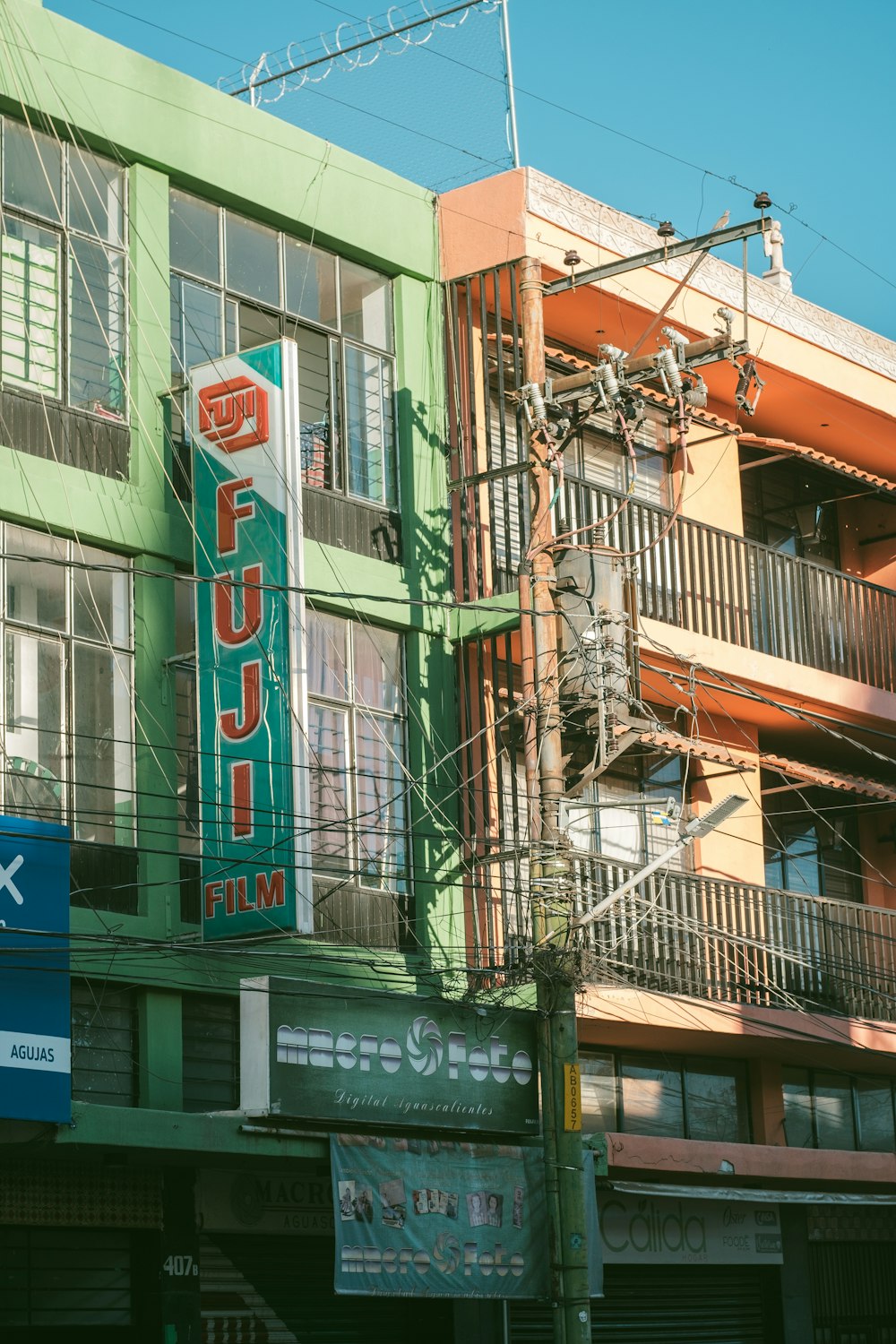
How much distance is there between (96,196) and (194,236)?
1.17 m

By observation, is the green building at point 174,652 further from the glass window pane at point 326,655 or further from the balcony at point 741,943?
the balcony at point 741,943

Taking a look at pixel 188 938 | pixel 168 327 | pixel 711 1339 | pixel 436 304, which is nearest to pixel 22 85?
pixel 168 327

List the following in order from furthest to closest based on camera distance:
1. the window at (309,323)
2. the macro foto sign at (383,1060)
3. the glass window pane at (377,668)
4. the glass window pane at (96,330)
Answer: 1. the glass window pane at (377,668)
2. the window at (309,323)
3. the glass window pane at (96,330)
4. the macro foto sign at (383,1060)

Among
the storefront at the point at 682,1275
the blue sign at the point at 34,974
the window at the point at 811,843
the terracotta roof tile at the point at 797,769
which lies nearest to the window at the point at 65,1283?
the blue sign at the point at 34,974

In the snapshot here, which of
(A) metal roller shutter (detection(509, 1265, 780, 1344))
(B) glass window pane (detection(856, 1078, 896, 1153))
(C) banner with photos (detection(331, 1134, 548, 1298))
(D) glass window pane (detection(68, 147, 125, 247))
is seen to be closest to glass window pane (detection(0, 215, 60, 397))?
(D) glass window pane (detection(68, 147, 125, 247))

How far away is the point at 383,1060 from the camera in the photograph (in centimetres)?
1595

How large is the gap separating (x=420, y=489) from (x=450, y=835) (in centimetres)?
331

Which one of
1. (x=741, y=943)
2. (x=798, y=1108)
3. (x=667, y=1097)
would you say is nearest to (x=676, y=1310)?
(x=667, y=1097)

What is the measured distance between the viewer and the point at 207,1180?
15781mm

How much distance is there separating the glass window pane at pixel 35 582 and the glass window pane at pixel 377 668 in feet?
10.8

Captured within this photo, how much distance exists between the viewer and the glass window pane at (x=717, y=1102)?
20.9m

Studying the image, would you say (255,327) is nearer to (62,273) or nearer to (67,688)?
(62,273)

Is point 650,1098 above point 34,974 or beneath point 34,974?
beneath

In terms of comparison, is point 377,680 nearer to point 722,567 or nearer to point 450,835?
point 450,835
